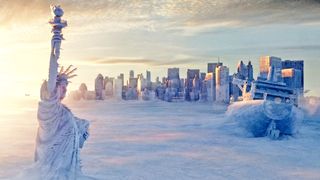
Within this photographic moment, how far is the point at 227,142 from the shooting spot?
2661 cm

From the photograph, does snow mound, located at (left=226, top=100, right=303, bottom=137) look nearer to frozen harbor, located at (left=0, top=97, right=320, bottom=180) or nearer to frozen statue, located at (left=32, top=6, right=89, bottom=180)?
frozen harbor, located at (left=0, top=97, right=320, bottom=180)

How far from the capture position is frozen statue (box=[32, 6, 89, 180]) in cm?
1164

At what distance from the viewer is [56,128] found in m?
12.1

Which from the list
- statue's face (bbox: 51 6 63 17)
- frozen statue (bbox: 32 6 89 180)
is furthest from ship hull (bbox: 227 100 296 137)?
statue's face (bbox: 51 6 63 17)

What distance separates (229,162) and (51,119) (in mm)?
9820

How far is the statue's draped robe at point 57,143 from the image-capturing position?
1191 centimetres

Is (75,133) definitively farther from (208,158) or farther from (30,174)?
(208,158)

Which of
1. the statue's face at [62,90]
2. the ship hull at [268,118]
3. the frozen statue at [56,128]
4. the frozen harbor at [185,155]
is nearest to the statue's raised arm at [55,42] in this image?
the frozen statue at [56,128]

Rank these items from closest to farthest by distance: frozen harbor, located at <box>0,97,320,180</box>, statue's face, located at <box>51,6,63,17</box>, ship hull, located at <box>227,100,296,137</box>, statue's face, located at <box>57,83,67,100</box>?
statue's face, located at <box>51,6,63,17</box>
statue's face, located at <box>57,83,67,100</box>
frozen harbor, located at <box>0,97,320,180</box>
ship hull, located at <box>227,100,296,137</box>

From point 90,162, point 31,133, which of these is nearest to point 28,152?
point 90,162

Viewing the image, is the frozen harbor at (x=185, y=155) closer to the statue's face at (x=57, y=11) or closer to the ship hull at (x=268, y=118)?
the ship hull at (x=268, y=118)

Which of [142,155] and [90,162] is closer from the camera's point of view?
[90,162]

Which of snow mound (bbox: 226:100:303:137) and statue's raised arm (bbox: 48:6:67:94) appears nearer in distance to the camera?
statue's raised arm (bbox: 48:6:67:94)

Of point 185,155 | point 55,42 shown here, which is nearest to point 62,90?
point 55,42
